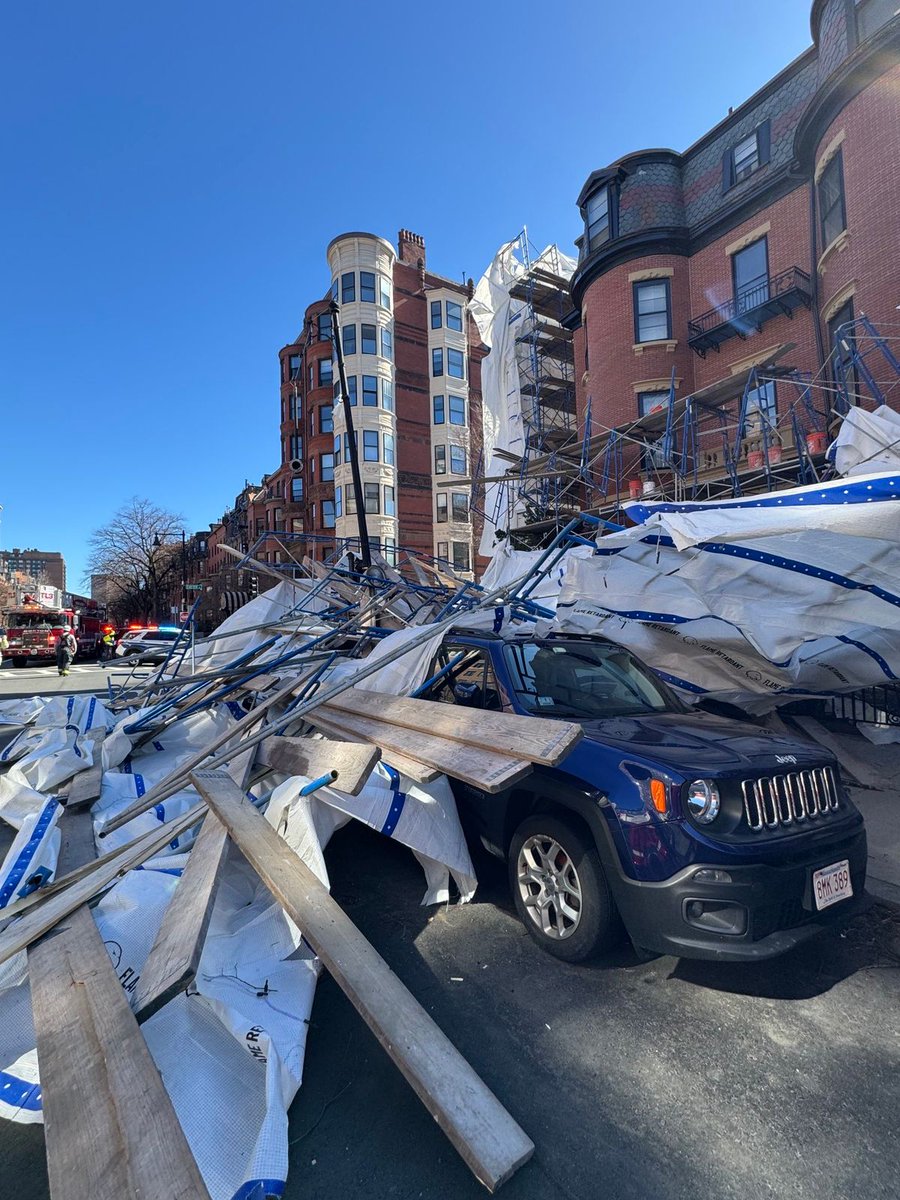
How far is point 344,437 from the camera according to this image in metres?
33.9

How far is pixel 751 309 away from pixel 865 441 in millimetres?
8710

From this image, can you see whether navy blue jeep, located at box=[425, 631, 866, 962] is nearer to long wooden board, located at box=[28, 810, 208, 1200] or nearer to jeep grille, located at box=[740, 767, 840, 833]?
jeep grille, located at box=[740, 767, 840, 833]

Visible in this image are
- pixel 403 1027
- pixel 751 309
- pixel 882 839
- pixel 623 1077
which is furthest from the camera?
pixel 751 309

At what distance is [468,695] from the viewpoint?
4516 mm

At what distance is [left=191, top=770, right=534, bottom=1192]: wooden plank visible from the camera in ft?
6.27

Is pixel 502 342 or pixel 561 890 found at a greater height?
pixel 502 342

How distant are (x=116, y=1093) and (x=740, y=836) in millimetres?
2657

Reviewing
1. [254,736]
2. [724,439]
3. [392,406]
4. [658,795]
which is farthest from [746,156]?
[392,406]

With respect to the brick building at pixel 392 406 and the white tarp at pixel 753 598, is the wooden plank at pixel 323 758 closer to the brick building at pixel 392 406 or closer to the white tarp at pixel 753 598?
the white tarp at pixel 753 598

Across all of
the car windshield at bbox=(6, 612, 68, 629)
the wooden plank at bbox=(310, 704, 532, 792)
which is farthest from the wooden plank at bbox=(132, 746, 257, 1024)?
the car windshield at bbox=(6, 612, 68, 629)

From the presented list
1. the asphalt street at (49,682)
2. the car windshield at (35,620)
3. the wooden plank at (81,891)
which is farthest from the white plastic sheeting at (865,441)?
the car windshield at (35,620)

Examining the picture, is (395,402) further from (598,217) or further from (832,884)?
(832,884)

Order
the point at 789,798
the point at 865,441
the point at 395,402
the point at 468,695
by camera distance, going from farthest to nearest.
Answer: the point at 395,402 < the point at 865,441 < the point at 468,695 < the point at 789,798

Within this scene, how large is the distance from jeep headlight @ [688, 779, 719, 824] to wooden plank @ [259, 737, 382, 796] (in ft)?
5.50
